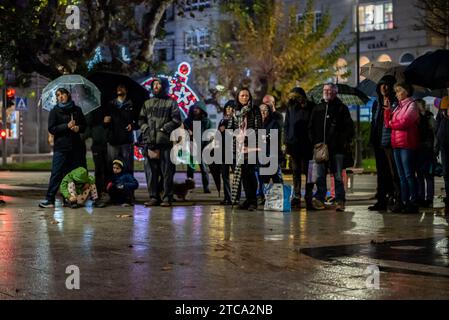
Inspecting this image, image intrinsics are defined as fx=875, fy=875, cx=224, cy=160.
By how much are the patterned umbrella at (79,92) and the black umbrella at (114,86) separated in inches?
15.5

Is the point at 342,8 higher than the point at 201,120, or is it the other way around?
the point at 342,8

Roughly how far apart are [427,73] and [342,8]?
38692mm

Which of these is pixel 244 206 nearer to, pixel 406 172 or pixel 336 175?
pixel 336 175

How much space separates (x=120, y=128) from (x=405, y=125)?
464cm

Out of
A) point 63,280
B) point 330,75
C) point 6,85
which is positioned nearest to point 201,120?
point 63,280

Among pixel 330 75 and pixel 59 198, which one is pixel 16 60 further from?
pixel 330 75

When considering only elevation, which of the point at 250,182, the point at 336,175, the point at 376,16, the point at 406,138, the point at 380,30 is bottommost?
the point at 250,182

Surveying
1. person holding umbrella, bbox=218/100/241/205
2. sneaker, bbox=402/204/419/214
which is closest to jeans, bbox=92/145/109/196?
person holding umbrella, bbox=218/100/241/205

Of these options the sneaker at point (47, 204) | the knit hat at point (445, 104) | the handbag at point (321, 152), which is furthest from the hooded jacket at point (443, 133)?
the sneaker at point (47, 204)

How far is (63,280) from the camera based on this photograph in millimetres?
6875

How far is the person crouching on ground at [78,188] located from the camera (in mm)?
13969

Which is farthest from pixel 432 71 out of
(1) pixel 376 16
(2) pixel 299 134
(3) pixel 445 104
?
(1) pixel 376 16

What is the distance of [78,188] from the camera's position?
46.2 ft

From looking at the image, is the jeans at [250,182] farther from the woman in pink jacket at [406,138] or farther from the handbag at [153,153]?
the woman in pink jacket at [406,138]
